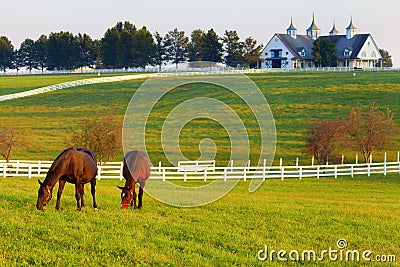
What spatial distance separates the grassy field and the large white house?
34.4 metres

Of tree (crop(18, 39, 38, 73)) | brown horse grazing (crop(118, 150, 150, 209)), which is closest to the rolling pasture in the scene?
brown horse grazing (crop(118, 150, 150, 209))

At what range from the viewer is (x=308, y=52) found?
117438mm

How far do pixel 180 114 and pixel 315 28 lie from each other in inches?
3281

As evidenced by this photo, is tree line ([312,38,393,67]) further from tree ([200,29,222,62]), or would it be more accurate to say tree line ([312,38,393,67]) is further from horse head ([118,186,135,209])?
horse head ([118,186,135,209])

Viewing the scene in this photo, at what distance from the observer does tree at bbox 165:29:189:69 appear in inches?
5364

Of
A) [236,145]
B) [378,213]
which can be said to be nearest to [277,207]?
[378,213]

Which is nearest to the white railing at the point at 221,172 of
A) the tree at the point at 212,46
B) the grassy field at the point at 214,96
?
the grassy field at the point at 214,96

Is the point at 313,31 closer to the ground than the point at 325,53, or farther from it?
farther from it

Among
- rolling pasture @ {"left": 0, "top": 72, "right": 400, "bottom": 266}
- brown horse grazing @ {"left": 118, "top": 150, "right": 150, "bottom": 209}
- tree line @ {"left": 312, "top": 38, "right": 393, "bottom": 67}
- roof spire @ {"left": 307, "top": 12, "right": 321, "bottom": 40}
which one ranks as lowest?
rolling pasture @ {"left": 0, "top": 72, "right": 400, "bottom": 266}

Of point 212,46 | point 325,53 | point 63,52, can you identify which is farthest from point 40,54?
point 325,53

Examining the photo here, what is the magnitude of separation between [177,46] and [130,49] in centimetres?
1112

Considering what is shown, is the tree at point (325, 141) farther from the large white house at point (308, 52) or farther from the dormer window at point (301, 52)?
the dormer window at point (301, 52)

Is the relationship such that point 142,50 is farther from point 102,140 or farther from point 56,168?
point 56,168

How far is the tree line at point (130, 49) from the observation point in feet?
392
